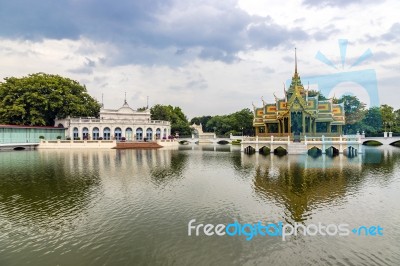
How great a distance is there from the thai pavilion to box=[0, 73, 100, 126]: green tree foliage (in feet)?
123

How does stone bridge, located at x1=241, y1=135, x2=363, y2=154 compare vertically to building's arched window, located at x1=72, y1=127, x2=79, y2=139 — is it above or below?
below

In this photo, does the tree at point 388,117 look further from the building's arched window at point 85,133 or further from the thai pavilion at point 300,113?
the building's arched window at point 85,133

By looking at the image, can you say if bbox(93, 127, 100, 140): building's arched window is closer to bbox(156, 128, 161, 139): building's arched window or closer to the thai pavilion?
bbox(156, 128, 161, 139): building's arched window

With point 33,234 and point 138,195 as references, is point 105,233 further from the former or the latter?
point 138,195

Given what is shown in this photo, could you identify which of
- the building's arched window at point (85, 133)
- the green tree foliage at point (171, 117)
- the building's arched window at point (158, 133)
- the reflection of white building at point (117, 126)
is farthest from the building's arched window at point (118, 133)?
the green tree foliage at point (171, 117)

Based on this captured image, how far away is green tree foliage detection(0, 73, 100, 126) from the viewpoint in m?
46.7

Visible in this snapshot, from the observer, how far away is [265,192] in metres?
14.2

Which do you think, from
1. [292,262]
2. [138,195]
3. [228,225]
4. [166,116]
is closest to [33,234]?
[138,195]

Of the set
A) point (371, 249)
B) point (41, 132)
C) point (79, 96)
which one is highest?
point (79, 96)

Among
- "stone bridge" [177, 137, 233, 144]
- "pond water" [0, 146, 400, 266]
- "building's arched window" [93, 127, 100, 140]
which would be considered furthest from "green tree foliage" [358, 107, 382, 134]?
"building's arched window" [93, 127, 100, 140]

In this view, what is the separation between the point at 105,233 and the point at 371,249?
8271mm

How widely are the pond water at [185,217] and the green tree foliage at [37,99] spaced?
111 ft

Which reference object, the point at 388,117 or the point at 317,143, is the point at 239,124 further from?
the point at 317,143

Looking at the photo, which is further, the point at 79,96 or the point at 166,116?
the point at 166,116
